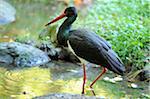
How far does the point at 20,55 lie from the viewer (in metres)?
8.57

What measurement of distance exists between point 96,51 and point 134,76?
69.5 inches

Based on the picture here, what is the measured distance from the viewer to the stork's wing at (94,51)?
658cm

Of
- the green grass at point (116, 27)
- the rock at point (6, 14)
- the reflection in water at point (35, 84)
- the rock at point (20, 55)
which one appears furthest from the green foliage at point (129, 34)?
the rock at point (6, 14)

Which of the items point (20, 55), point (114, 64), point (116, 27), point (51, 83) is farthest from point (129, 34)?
point (114, 64)

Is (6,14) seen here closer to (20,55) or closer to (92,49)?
(20,55)

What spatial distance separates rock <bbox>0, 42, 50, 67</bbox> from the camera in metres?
8.55

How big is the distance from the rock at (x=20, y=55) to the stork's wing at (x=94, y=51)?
205 cm

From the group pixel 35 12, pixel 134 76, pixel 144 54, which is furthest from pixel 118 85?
pixel 35 12

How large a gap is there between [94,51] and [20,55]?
231 cm

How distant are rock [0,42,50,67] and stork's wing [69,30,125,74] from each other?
2.05 meters

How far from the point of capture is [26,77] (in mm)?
7773

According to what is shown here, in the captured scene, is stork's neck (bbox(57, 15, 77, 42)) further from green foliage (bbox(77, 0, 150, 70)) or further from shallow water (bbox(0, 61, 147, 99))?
green foliage (bbox(77, 0, 150, 70))

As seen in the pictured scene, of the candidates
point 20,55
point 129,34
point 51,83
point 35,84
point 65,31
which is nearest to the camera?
point 65,31

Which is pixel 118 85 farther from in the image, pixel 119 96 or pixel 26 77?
pixel 26 77
